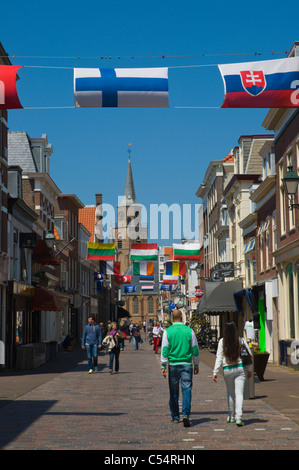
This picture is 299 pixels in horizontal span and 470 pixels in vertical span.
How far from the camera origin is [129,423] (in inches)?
446

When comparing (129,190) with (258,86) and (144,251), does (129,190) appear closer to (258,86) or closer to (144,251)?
(144,251)

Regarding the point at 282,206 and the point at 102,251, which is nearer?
the point at 282,206

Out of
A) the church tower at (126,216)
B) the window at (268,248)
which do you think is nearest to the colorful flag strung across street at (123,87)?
the window at (268,248)

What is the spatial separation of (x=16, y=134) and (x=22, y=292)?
15.9 metres

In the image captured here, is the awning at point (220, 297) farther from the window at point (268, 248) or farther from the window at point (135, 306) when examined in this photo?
the window at point (135, 306)

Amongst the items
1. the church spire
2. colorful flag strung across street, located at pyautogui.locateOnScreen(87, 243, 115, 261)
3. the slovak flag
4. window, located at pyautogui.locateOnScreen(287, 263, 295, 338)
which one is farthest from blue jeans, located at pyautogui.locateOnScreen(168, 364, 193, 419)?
the church spire

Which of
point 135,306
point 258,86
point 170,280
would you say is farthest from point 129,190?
point 258,86

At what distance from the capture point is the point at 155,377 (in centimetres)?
2208

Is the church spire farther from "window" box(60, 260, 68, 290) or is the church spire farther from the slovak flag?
the slovak flag

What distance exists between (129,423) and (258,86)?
24.4 feet

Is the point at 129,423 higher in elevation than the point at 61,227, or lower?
lower

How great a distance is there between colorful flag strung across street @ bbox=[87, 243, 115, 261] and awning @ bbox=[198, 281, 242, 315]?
1157 cm

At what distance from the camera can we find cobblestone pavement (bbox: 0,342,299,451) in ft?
30.2

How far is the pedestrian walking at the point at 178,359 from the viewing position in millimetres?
11172
